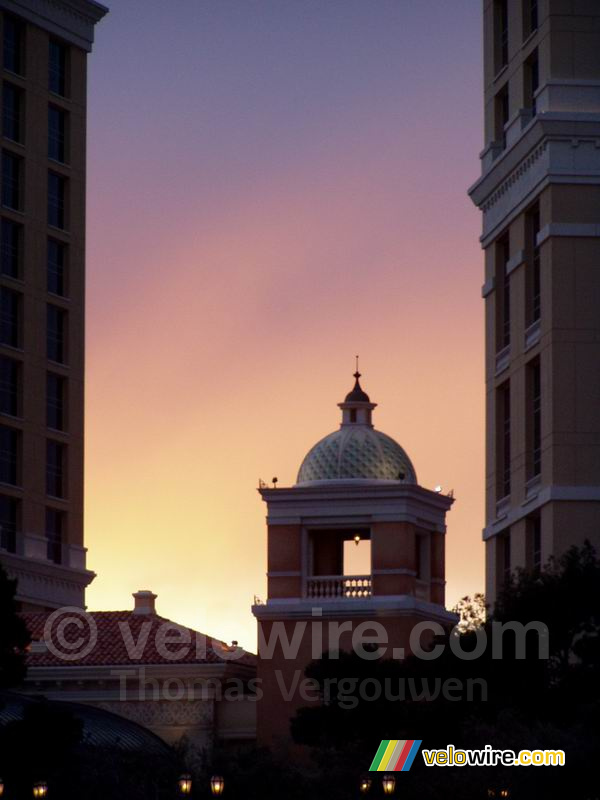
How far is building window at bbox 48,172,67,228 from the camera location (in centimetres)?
10550

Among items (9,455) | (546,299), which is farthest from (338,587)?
(9,455)

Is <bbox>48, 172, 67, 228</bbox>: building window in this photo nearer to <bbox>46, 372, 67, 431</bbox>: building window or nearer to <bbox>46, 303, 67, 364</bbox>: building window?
<bbox>46, 303, 67, 364</bbox>: building window

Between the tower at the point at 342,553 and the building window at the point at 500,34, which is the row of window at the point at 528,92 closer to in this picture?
the building window at the point at 500,34

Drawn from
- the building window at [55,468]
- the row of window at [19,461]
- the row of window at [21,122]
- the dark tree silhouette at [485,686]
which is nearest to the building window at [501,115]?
the dark tree silhouette at [485,686]

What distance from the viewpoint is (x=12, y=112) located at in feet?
341

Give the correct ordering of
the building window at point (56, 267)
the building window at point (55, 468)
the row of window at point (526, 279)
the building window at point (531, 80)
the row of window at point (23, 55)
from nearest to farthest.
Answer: the row of window at point (526, 279) → the building window at point (531, 80) → the row of window at point (23, 55) → the building window at point (55, 468) → the building window at point (56, 267)

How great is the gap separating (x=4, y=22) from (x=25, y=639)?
4680cm

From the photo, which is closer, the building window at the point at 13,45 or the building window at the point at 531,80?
the building window at the point at 531,80

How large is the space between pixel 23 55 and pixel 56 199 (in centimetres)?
585

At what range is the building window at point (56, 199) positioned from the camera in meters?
106

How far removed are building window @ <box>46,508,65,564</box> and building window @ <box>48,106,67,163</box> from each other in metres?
14.2

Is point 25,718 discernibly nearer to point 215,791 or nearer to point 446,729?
point 215,791

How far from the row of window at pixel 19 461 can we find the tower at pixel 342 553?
3036cm

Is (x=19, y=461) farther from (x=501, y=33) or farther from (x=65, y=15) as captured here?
(x=501, y=33)
